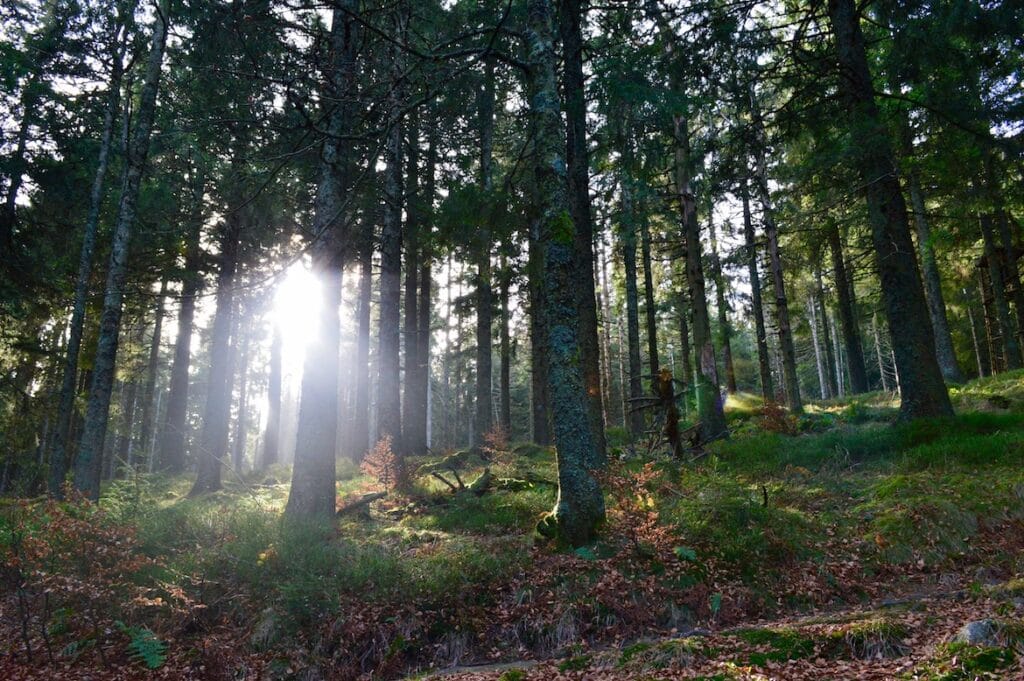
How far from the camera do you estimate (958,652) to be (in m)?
3.58

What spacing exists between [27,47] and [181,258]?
6.31 metres

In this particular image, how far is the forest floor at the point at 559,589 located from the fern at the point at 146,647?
2cm

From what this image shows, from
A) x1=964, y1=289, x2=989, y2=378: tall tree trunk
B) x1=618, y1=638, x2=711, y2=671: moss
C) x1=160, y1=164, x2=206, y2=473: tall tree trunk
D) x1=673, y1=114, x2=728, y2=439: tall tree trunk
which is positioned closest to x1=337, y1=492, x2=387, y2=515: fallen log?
x1=618, y1=638, x2=711, y2=671: moss

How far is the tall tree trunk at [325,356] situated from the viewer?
8.48 meters

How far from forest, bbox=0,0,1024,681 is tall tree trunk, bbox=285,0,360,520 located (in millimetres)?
65

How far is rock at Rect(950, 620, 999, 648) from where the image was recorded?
12.0 feet

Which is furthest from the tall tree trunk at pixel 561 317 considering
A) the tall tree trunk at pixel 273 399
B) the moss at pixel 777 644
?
the tall tree trunk at pixel 273 399

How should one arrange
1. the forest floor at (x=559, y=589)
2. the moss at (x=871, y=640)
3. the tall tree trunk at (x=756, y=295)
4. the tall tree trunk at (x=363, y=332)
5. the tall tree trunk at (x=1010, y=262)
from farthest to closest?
the tall tree trunk at (x=756, y=295) → the tall tree trunk at (x=1010, y=262) → the tall tree trunk at (x=363, y=332) → the forest floor at (x=559, y=589) → the moss at (x=871, y=640)

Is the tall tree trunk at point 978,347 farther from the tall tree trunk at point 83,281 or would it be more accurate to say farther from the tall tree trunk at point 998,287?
the tall tree trunk at point 83,281

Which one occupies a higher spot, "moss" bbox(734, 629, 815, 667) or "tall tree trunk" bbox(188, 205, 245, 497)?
"tall tree trunk" bbox(188, 205, 245, 497)

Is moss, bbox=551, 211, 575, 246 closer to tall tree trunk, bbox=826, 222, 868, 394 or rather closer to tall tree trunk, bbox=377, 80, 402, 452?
tall tree trunk, bbox=377, 80, 402, 452

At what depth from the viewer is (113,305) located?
35.6 ft

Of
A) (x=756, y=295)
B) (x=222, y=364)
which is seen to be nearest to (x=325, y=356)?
(x=222, y=364)

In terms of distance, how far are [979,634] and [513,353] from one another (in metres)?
15.6
